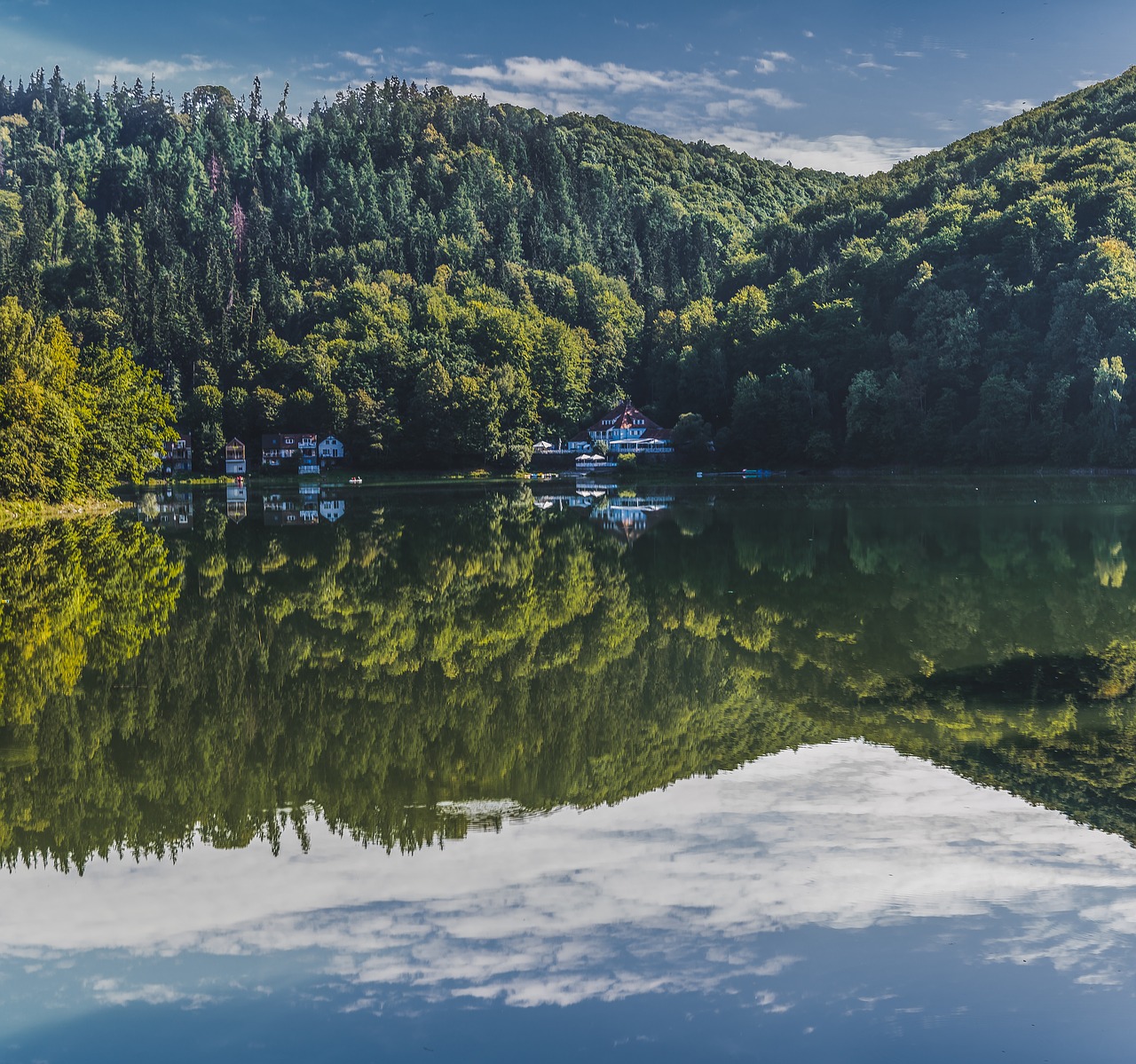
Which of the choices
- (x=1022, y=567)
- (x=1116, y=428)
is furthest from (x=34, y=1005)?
(x=1116, y=428)

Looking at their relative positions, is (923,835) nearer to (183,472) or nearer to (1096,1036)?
(1096,1036)

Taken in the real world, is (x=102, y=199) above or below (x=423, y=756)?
above

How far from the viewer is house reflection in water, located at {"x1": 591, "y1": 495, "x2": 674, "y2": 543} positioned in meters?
45.8

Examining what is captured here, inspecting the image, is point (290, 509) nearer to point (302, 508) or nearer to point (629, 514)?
point (302, 508)

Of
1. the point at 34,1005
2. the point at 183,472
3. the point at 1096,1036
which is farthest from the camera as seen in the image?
the point at 183,472

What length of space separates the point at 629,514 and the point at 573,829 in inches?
1788

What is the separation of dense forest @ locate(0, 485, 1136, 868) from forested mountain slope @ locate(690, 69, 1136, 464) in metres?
61.0

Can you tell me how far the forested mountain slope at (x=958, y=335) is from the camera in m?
91.0

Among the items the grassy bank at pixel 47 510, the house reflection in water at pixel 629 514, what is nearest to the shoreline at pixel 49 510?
the grassy bank at pixel 47 510

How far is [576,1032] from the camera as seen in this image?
7.66m

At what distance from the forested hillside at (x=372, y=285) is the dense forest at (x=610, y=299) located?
449mm

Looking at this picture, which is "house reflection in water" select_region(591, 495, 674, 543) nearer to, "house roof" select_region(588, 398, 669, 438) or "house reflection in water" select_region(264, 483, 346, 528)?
"house reflection in water" select_region(264, 483, 346, 528)

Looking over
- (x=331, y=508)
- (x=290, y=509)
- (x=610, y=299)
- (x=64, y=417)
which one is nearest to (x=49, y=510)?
(x=64, y=417)

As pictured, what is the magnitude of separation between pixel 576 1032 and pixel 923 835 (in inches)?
180
